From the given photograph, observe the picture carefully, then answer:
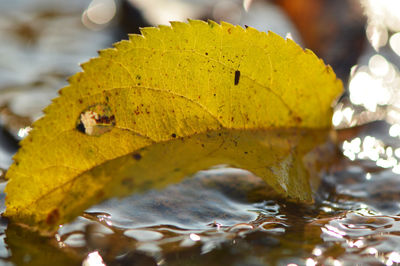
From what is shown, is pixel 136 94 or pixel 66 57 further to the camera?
pixel 66 57

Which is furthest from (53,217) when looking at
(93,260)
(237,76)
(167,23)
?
(167,23)

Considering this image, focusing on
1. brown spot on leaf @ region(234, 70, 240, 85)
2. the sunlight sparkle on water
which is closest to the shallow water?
the sunlight sparkle on water

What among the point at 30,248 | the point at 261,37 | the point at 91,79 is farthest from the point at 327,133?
Result: the point at 30,248

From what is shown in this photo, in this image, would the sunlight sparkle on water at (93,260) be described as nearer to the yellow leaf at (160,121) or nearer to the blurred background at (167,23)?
the yellow leaf at (160,121)

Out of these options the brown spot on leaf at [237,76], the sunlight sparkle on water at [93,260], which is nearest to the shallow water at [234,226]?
the sunlight sparkle on water at [93,260]

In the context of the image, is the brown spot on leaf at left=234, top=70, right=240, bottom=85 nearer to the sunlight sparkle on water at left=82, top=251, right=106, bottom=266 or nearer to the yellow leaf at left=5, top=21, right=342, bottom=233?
the yellow leaf at left=5, top=21, right=342, bottom=233

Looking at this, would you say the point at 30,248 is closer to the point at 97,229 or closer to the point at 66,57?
the point at 97,229
